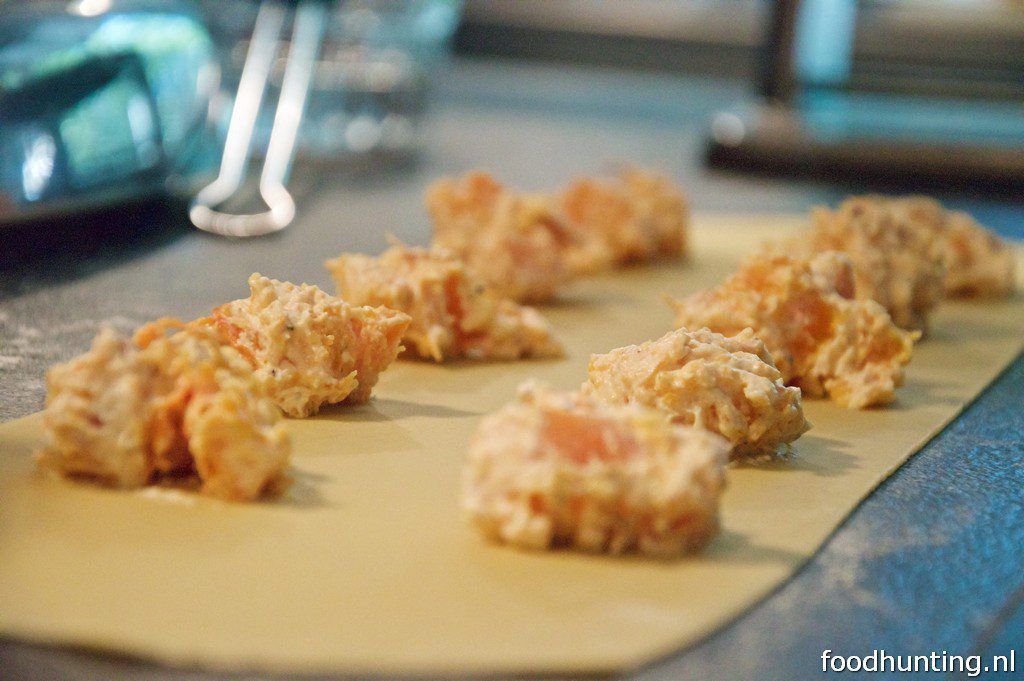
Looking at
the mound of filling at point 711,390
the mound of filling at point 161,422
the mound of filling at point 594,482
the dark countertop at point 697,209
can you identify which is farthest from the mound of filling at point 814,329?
the mound of filling at point 161,422

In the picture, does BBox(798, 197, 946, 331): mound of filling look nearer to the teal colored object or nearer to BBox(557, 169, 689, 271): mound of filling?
BBox(557, 169, 689, 271): mound of filling

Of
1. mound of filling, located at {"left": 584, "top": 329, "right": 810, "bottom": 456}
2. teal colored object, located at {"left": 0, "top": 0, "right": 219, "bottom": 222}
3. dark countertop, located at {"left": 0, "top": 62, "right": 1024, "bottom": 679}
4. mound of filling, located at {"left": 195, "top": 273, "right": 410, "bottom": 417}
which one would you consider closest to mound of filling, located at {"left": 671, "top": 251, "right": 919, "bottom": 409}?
dark countertop, located at {"left": 0, "top": 62, "right": 1024, "bottom": 679}

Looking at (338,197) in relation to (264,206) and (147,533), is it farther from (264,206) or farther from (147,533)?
(147,533)

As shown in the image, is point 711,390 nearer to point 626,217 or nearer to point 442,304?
point 442,304

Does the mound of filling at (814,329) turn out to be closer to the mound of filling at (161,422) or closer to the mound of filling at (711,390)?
Answer: the mound of filling at (711,390)

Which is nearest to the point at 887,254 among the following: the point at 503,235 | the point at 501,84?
the point at 503,235

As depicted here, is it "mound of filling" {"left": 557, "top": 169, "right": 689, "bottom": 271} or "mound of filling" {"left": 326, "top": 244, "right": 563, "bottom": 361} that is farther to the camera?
"mound of filling" {"left": 557, "top": 169, "right": 689, "bottom": 271}
